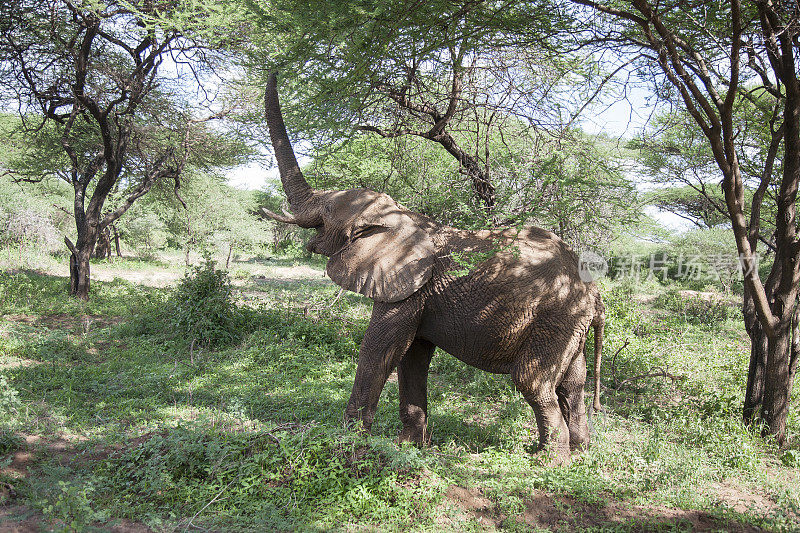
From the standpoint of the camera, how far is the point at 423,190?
848 centimetres

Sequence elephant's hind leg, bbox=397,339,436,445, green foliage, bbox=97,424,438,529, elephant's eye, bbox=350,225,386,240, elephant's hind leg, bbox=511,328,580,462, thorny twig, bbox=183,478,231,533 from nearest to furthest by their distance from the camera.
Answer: thorny twig, bbox=183,478,231,533, green foliage, bbox=97,424,438,529, elephant's hind leg, bbox=511,328,580,462, elephant's eye, bbox=350,225,386,240, elephant's hind leg, bbox=397,339,436,445

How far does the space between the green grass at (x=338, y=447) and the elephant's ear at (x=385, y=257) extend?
129 cm

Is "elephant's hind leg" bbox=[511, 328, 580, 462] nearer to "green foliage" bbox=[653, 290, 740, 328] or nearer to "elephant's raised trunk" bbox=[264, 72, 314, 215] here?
"elephant's raised trunk" bbox=[264, 72, 314, 215]

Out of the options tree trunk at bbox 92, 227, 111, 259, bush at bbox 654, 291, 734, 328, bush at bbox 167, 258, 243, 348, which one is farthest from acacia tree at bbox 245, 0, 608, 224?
tree trunk at bbox 92, 227, 111, 259

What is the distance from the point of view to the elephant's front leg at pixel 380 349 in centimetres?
475

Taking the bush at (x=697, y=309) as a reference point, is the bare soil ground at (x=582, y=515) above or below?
below

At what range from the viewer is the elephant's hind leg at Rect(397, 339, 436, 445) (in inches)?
212

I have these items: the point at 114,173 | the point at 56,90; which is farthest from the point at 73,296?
the point at 56,90

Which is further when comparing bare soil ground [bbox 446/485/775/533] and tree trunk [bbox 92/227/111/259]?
tree trunk [bbox 92/227/111/259]

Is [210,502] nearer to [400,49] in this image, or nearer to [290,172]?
[290,172]

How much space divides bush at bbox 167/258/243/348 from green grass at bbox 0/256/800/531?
35 cm

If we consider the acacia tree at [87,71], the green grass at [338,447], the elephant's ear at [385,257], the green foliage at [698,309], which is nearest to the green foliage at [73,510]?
the green grass at [338,447]

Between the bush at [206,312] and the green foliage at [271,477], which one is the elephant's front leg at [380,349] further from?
the bush at [206,312]

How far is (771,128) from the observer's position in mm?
5941
